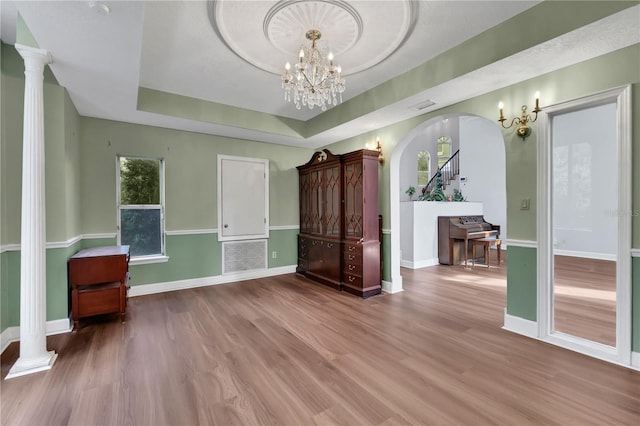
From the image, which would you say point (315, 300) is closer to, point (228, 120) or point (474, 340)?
point (474, 340)

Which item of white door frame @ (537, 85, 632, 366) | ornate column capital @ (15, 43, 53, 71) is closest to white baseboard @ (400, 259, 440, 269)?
white door frame @ (537, 85, 632, 366)

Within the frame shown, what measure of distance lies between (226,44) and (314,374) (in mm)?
2998

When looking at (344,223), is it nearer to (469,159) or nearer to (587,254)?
(587,254)

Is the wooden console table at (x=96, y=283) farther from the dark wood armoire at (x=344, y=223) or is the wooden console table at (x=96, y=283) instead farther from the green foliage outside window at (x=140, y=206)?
the dark wood armoire at (x=344, y=223)

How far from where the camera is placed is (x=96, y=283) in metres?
3.18

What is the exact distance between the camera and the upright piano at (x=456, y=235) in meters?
6.00

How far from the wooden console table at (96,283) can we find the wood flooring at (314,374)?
23 centimetres

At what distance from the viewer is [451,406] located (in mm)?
1843

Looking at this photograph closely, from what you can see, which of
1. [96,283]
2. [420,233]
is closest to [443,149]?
[420,233]

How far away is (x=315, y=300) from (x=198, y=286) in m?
2.03

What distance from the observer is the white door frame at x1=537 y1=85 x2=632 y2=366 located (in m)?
2.28

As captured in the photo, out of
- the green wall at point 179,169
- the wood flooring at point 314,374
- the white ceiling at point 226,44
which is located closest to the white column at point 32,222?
the wood flooring at point 314,374

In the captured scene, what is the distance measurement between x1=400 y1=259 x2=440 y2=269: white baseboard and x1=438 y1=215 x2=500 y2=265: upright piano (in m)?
0.18

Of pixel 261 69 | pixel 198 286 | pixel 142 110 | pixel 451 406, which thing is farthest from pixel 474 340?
pixel 142 110
